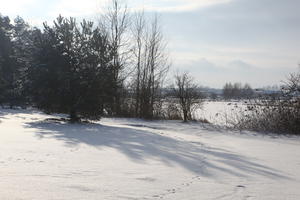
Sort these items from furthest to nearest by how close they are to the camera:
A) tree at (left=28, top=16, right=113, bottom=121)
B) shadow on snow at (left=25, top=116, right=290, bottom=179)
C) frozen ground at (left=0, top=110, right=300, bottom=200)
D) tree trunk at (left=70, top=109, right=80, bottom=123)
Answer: tree trunk at (left=70, top=109, right=80, bottom=123), tree at (left=28, top=16, right=113, bottom=121), shadow on snow at (left=25, top=116, right=290, bottom=179), frozen ground at (left=0, top=110, right=300, bottom=200)

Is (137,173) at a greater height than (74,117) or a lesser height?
lesser

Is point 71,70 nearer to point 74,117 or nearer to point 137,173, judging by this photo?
point 74,117

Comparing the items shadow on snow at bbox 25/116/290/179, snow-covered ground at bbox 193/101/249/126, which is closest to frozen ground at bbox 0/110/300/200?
shadow on snow at bbox 25/116/290/179

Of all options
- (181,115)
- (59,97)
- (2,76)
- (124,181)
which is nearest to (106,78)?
(59,97)

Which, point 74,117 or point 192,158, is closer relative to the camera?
point 192,158

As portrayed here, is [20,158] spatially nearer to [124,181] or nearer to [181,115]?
[124,181]

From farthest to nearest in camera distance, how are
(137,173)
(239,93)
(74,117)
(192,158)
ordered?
(239,93) → (74,117) → (192,158) → (137,173)

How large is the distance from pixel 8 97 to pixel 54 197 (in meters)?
21.6

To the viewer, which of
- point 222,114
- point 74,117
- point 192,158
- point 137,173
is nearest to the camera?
point 137,173

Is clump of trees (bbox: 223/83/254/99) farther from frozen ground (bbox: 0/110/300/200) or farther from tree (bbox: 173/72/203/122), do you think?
frozen ground (bbox: 0/110/300/200)

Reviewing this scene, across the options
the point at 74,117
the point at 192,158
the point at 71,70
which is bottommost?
the point at 192,158

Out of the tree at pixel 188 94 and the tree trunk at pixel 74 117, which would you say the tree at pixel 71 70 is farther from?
the tree at pixel 188 94

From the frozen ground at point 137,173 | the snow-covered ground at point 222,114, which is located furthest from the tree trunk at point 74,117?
the snow-covered ground at point 222,114

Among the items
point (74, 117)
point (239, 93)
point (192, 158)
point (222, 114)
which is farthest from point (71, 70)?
point (239, 93)
